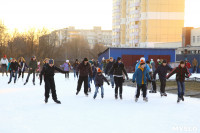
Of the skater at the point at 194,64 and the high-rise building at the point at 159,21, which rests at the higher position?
the high-rise building at the point at 159,21

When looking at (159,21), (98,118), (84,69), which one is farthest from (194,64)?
(159,21)

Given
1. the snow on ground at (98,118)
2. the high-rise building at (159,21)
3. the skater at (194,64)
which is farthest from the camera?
the high-rise building at (159,21)

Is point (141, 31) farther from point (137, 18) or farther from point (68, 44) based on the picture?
point (68, 44)

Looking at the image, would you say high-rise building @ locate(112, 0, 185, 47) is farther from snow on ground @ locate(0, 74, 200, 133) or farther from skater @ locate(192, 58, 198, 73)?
snow on ground @ locate(0, 74, 200, 133)

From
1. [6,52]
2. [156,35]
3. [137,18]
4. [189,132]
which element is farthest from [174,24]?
[189,132]

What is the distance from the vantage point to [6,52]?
1858 inches

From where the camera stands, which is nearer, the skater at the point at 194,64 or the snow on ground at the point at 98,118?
the snow on ground at the point at 98,118

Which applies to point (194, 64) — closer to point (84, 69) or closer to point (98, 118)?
point (84, 69)

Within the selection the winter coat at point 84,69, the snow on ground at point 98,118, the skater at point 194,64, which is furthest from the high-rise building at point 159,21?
the snow on ground at point 98,118

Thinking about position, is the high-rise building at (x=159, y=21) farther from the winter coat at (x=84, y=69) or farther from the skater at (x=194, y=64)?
the winter coat at (x=84, y=69)

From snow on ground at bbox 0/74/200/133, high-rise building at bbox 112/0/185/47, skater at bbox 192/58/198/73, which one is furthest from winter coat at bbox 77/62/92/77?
high-rise building at bbox 112/0/185/47

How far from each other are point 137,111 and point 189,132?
109 inches

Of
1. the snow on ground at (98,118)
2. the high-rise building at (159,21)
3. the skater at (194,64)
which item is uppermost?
the high-rise building at (159,21)

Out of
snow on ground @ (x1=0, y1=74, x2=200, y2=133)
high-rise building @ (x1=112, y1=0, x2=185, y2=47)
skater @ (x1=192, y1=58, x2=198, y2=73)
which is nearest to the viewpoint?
snow on ground @ (x1=0, y1=74, x2=200, y2=133)
